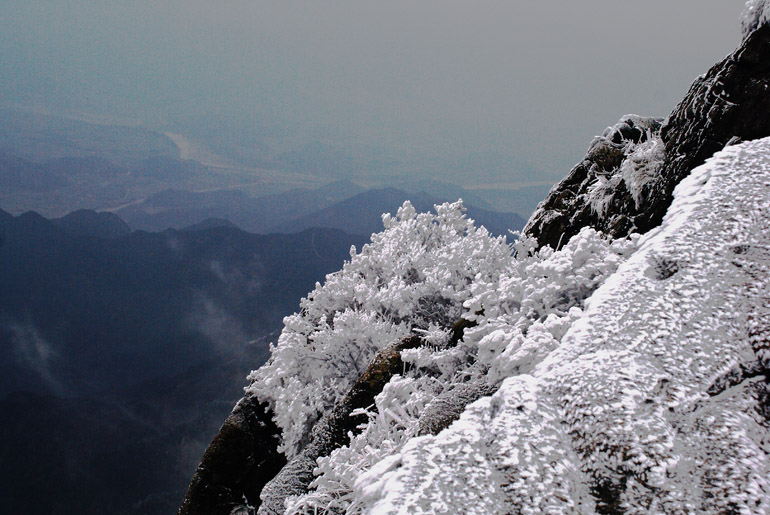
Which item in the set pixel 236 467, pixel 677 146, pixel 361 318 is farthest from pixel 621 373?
pixel 236 467

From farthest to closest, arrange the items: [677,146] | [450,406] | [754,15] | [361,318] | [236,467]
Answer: [236,467], [361,318], [677,146], [754,15], [450,406]

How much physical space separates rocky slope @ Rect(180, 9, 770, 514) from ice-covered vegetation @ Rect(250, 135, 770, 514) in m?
→ 0.01

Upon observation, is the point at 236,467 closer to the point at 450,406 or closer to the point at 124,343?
the point at 450,406

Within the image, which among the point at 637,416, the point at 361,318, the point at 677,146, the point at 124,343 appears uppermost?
the point at 677,146

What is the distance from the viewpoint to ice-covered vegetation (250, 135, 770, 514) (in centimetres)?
325

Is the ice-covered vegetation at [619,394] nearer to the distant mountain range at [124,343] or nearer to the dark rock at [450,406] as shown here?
the dark rock at [450,406]

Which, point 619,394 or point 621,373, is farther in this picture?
point 621,373

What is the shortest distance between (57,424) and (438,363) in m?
92.0

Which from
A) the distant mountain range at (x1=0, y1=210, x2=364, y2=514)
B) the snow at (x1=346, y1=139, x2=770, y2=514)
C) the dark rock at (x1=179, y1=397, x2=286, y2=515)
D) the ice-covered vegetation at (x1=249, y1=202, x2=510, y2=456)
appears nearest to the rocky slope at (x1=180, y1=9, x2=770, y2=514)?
the snow at (x1=346, y1=139, x2=770, y2=514)

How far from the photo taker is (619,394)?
3.61 metres

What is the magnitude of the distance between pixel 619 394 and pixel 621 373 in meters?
0.22

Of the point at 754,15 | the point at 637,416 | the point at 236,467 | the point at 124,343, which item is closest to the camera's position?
the point at 637,416

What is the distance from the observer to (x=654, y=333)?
397 centimetres

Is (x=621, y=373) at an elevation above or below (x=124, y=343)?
above
